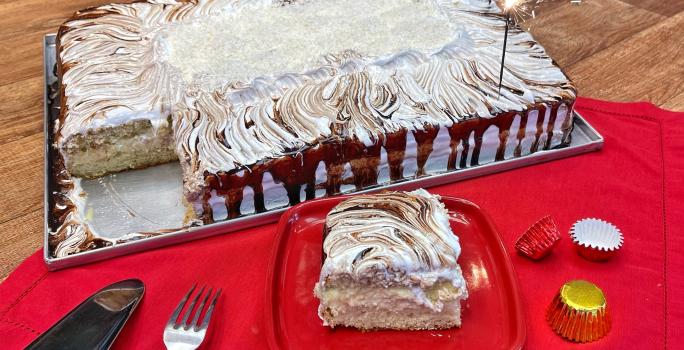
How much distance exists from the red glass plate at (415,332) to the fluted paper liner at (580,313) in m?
0.13

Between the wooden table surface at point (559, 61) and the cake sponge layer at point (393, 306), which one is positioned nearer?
the cake sponge layer at point (393, 306)

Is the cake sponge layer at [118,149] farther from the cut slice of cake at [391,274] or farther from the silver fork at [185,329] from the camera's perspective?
the cut slice of cake at [391,274]

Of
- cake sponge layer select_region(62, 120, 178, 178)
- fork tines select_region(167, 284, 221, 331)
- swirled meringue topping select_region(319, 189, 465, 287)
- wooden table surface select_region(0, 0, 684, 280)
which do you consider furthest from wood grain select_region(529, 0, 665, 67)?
fork tines select_region(167, 284, 221, 331)

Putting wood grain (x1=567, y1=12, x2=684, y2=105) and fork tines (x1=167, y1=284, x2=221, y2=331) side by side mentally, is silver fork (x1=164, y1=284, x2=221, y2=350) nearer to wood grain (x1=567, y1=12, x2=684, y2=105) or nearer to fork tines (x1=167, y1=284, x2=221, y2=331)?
fork tines (x1=167, y1=284, x2=221, y2=331)

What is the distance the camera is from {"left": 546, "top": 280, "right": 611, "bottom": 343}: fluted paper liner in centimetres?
162

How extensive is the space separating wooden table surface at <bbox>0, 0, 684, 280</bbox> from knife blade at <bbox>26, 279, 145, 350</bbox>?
0.42 meters

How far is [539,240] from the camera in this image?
185 centimetres

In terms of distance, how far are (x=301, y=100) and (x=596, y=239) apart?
1003mm

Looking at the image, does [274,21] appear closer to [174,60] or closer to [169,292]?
[174,60]

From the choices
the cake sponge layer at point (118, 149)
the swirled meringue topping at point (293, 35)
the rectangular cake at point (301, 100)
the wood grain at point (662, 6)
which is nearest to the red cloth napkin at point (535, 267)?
the rectangular cake at point (301, 100)

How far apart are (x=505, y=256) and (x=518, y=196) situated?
0.41 m

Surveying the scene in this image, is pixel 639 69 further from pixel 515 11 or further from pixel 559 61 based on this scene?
pixel 515 11

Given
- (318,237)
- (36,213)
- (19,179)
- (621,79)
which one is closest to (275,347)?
(318,237)

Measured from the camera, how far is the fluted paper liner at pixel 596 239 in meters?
1.83
